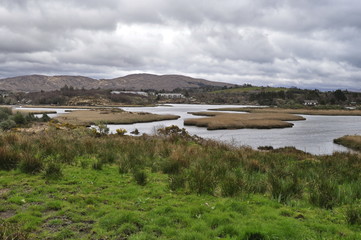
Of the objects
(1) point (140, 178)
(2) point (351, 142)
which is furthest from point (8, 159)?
(2) point (351, 142)

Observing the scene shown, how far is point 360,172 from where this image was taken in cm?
1353

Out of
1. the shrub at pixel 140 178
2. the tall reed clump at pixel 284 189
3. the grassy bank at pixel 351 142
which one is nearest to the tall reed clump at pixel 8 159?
the shrub at pixel 140 178

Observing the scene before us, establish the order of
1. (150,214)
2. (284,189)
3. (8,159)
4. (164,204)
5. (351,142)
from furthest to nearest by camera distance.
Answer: (351,142), (8,159), (284,189), (164,204), (150,214)

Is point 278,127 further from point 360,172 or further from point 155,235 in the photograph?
point 155,235

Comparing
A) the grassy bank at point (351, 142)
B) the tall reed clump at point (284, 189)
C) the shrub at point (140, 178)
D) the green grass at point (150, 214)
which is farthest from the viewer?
the grassy bank at point (351, 142)

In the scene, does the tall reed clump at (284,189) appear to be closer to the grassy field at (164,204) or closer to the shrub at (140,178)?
the grassy field at (164,204)

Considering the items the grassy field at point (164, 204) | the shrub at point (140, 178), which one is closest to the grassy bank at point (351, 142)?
the grassy field at point (164, 204)

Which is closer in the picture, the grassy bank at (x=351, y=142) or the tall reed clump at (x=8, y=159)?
the tall reed clump at (x=8, y=159)

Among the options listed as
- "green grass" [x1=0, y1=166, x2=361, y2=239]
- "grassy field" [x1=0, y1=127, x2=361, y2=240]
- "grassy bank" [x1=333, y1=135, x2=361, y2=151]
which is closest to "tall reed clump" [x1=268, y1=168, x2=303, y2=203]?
"grassy field" [x1=0, y1=127, x2=361, y2=240]

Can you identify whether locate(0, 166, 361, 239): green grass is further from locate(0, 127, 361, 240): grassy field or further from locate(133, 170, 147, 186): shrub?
locate(133, 170, 147, 186): shrub

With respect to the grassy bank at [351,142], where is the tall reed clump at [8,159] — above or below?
above

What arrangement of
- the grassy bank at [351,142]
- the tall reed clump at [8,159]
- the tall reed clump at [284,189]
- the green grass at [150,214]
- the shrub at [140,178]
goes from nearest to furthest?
the green grass at [150,214] < the tall reed clump at [284,189] < the shrub at [140,178] < the tall reed clump at [8,159] < the grassy bank at [351,142]

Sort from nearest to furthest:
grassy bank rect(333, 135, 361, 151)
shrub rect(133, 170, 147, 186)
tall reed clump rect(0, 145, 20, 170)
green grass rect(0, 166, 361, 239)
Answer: green grass rect(0, 166, 361, 239)
shrub rect(133, 170, 147, 186)
tall reed clump rect(0, 145, 20, 170)
grassy bank rect(333, 135, 361, 151)

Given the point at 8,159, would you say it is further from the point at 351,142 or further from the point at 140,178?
the point at 351,142
